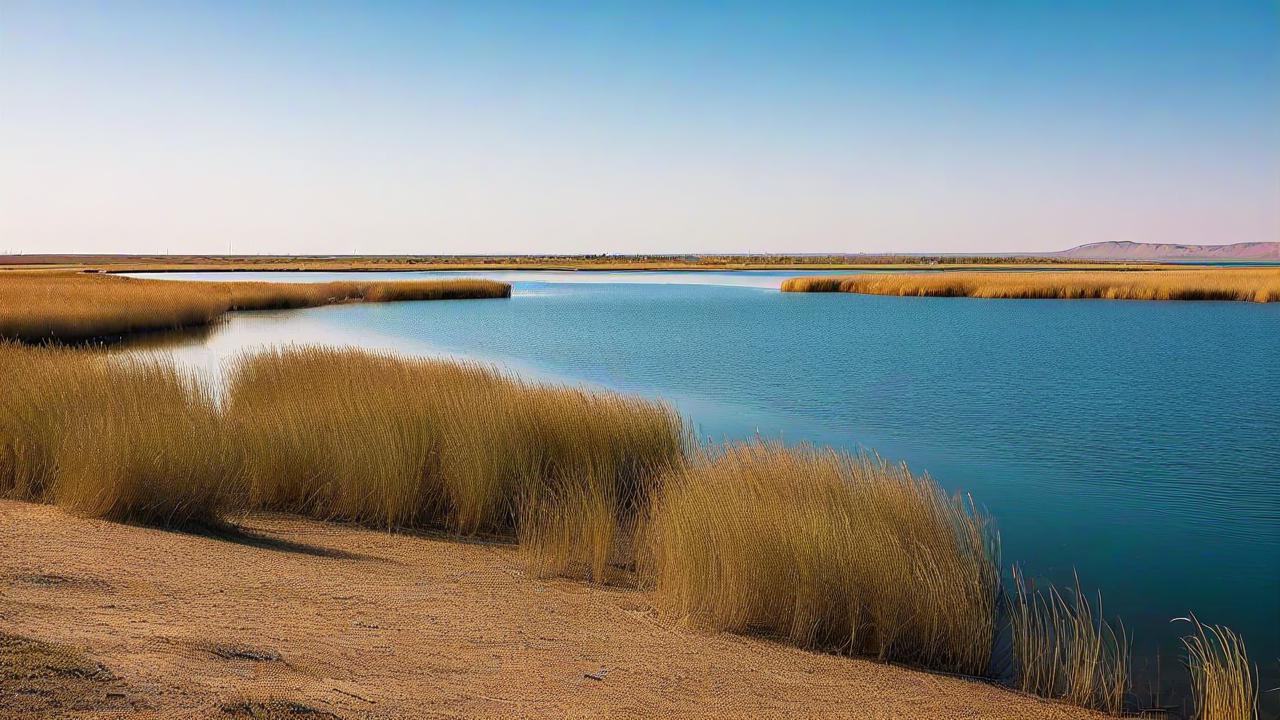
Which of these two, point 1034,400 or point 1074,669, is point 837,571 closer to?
point 1074,669

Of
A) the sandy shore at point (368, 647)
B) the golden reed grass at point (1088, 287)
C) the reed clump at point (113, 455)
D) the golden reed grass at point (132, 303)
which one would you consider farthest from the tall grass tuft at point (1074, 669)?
the golden reed grass at point (1088, 287)

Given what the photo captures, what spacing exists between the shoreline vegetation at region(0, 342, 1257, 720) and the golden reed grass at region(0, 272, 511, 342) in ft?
46.3

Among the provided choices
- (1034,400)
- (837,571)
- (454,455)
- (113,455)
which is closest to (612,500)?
(454,455)

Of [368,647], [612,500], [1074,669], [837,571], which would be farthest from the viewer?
[612,500]

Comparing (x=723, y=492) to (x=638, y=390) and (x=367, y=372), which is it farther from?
(x=638, y=390)

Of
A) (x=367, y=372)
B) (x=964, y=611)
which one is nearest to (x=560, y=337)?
(x=367, y=372)

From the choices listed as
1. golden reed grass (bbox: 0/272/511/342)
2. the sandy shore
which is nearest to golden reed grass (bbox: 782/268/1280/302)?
golden reed grass (bbox: 0/272/511/342)

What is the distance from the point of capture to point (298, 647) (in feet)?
15.2

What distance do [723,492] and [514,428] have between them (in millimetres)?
2861

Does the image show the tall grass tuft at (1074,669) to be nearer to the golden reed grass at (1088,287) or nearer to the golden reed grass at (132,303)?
the golden reed grass at (132,303)

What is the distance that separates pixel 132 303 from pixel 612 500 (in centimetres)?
2584

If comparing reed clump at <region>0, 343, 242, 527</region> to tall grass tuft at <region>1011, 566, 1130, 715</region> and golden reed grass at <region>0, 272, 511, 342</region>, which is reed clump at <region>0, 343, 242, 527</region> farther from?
golden reed grass at <region>0, 272, 511, 342</region>

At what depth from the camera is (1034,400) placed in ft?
55.0

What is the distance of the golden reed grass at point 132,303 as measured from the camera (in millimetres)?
23453
